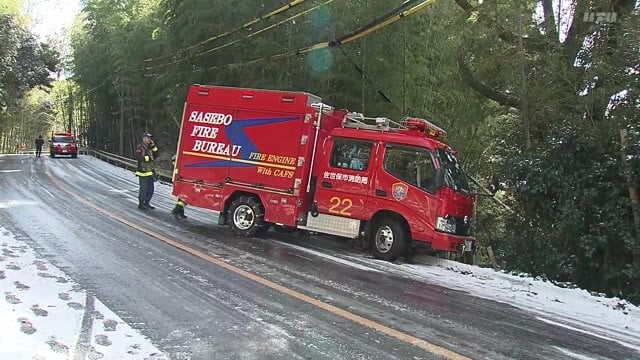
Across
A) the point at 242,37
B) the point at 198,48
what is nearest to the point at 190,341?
the point at 242,37

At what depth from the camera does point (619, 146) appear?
766 cm

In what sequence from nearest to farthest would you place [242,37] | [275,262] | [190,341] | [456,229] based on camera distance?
[190,341] → [275,262] → [456,229] → [242,37]

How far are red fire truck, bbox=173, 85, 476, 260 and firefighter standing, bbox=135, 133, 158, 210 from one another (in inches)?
91.0

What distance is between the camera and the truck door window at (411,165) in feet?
29.9

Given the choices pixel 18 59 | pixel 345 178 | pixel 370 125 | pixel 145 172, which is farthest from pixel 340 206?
pixel 18 59

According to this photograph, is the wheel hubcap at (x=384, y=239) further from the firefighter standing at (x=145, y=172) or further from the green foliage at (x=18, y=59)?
the green foliage at (x=18, y=59)

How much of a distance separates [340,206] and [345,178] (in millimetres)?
481

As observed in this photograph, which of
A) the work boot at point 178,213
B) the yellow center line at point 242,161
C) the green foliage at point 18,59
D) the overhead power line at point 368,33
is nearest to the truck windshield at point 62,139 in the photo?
the green foliage at point 18,59

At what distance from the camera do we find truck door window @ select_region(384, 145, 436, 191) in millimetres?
9125

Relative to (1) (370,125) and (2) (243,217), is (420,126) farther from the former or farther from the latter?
(2) (243,217)

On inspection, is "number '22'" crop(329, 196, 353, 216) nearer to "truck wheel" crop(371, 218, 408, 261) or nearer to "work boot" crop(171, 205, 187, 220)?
"truck wheel" crop(371, 218, 408, 261)

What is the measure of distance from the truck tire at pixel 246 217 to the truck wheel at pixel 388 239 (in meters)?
2.15

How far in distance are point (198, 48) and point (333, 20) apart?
518 cm

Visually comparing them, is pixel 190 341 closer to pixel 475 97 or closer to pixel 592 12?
pixel 592 12
